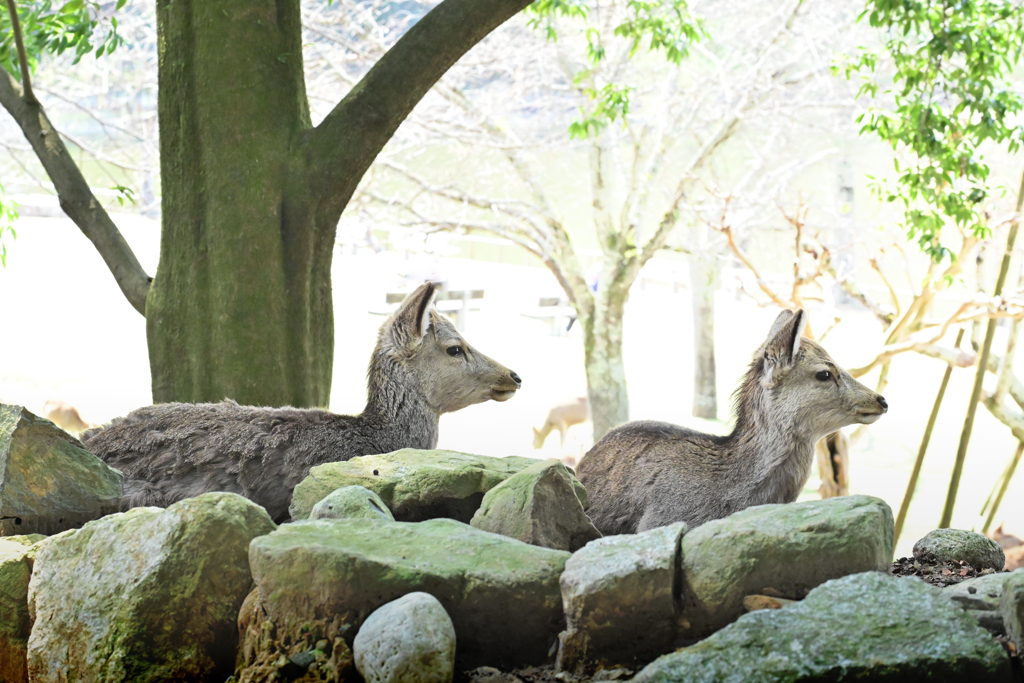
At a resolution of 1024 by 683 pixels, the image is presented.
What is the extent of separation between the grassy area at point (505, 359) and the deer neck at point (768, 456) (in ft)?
37.0

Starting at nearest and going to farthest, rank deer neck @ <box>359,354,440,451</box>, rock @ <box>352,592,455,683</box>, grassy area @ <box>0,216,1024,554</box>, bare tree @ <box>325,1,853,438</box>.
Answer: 1. rock @ <box>352,592,455,683</box>
2. deer neck @ <box>359,354,440,451</box>
3. bare tree @ <box>325,1,853,438</box>
4. grassy area @ <box>0,216,1024,554</box>

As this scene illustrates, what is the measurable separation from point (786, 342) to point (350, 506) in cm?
223

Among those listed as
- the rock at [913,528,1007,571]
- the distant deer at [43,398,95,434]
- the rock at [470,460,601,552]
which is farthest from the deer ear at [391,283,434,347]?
the distant deer at [43,398,95,434]

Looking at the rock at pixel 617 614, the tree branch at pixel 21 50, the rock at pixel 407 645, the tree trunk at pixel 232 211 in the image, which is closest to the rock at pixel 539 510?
the rock at pixel 617 614

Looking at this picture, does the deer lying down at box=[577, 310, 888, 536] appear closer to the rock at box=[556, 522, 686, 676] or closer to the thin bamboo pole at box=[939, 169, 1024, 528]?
the rock at box=[556, 522, 686, 676]

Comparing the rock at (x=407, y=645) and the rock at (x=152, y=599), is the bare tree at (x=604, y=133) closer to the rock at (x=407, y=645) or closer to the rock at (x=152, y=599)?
the rock at (x=152, y=599)

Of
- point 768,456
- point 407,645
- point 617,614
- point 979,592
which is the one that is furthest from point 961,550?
point 407,645

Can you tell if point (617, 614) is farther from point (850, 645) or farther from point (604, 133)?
point (604, 133)

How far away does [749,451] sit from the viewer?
4.21 meters

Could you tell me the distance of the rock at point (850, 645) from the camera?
6.35 ft

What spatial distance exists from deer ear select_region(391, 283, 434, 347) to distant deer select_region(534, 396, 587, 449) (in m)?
9.98

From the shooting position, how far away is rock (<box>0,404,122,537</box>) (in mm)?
3135

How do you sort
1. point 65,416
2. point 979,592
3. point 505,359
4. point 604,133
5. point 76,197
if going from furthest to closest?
point 505,359 < point 604,133 < point 65,416 < point 76,197 < point 979,592

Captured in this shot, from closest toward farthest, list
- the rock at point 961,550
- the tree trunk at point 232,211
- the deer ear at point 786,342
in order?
the rock at point 961,550 < the deer ear at point 786,342 < the tree trunk at point 232,211
